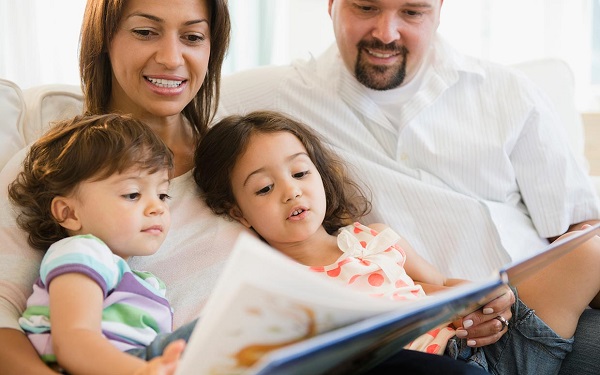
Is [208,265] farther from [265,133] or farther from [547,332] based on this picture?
[547,332]

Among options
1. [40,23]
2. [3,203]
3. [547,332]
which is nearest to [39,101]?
[3,203]

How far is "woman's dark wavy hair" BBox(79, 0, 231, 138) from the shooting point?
1.63 meters

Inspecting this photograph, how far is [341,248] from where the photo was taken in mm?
1646

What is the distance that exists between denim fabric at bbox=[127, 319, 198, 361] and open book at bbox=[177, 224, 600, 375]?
33cm

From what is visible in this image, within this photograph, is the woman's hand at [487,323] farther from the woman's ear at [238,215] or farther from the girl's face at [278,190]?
the woman's ear at [238,215]

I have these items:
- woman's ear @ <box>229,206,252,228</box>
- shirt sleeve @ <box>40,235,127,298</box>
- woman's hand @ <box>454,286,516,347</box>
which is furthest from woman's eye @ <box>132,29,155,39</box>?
woman's hand @ <box>454,286,516,347</box>

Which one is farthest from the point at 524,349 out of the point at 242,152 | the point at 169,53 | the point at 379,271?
the point at 169,53

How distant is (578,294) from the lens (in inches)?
63.3

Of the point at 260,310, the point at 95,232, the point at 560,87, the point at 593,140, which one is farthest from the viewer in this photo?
the point at 593,140

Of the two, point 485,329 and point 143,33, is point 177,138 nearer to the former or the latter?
point 143,33

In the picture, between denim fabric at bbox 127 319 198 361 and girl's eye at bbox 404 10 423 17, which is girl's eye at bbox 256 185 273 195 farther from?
girl's eye at bbox 404 10 423 17

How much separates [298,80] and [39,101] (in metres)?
0.66

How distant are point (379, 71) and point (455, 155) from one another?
30cm

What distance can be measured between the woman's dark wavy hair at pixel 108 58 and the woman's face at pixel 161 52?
2 cm
